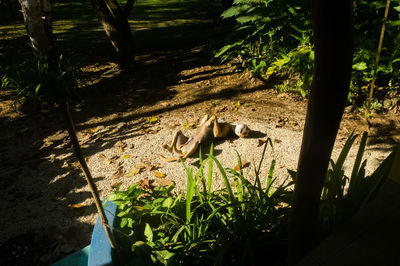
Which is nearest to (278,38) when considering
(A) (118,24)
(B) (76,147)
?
(A) (118,24)

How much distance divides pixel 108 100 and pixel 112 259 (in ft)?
13.3

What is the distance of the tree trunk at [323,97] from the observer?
29.3 inches

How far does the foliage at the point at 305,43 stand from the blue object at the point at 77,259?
334cm

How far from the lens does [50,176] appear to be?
3.29 metres

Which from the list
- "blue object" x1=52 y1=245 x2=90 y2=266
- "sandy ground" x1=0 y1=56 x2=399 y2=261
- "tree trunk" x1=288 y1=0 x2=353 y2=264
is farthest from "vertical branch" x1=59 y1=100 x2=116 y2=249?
"tree trunk" x1=288 y1=0 x2=353 y2=264

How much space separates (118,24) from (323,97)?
563cm

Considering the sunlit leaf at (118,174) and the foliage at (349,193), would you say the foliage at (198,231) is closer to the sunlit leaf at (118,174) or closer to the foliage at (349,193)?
the foliage at (349,193)

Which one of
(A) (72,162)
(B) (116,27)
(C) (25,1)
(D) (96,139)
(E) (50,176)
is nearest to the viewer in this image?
(C) (25,1)

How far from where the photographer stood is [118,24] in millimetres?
5672

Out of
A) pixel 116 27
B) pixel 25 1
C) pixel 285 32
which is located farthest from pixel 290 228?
pixel 116 27

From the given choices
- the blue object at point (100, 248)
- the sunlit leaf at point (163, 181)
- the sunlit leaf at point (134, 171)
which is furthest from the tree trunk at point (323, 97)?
the sunlit leaf at point (134, 171)

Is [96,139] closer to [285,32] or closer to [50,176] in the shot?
[50,176]

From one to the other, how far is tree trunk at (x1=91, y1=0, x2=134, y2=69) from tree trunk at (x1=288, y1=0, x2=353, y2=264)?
215 inches

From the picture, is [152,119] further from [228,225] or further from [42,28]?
[42,28]
